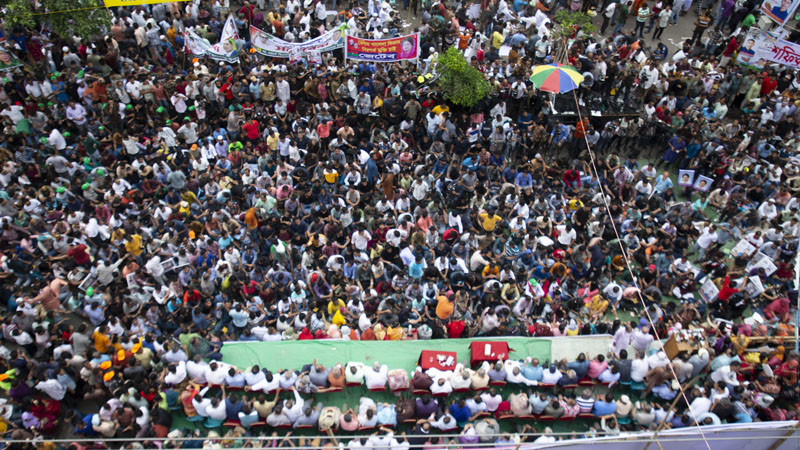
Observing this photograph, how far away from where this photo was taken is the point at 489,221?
509 inches

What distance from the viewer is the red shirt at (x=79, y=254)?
12164 mm

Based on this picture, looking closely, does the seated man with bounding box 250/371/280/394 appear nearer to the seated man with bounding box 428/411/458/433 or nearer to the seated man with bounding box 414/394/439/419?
the seated man with bounding box 414/394/439/419

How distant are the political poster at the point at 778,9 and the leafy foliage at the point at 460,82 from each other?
10664 mm

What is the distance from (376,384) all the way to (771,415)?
23.6 feet

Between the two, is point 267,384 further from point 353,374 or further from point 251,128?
point 251,128

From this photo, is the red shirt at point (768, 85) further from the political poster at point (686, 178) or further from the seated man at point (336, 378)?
the seated man at point (336, 378)

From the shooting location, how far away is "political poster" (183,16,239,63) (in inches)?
648

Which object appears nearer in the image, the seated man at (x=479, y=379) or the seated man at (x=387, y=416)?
the seated man at (x=387, y=416)

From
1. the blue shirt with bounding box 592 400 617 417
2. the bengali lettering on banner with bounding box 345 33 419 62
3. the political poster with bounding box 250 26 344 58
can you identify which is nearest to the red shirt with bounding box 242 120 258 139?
the political poster with bounding box 250 26 344 58

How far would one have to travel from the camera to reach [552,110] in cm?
1623

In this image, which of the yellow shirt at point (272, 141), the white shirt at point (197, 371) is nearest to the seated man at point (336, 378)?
the white shirt at point (197, 371)

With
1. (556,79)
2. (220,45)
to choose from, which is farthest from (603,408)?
(220,45)

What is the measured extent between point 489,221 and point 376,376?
490 cm

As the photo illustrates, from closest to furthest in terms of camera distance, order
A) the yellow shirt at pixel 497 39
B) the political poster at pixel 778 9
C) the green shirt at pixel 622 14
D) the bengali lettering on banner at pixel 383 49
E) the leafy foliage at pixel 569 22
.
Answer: the bengali lettering on banner at pixel 383 49, the leafy foliage at pixel 569 22, the political poster at pixel 778 9, the yellow shirt at pixel 497 39, the green shirt at pixel 622 14
